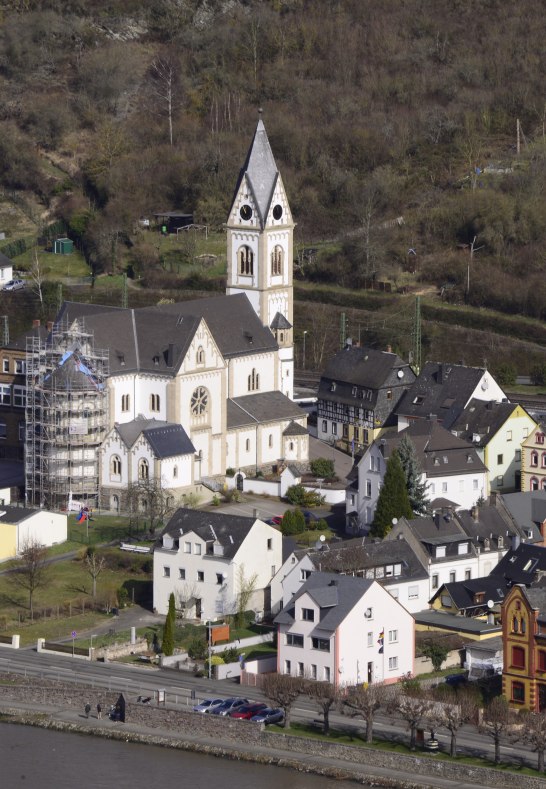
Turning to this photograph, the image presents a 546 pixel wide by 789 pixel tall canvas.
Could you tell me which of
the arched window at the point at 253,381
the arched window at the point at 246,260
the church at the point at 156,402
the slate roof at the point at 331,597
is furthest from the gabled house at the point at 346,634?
the arched window at the point at 246,260

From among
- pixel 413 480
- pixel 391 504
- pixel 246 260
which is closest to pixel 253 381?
pixel 246 260

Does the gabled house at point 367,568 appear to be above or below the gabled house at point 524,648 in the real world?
above

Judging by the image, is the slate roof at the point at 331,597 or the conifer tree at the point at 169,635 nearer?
the slate roof at the point at 331,597

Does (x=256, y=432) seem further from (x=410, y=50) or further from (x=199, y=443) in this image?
(x=410, y=50)

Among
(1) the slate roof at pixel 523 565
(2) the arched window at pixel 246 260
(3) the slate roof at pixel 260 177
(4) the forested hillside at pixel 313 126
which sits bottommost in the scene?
(1) the slate roof at pixel 523 565

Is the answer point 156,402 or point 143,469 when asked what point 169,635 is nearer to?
point 143,469

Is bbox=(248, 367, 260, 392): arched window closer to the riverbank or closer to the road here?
the road

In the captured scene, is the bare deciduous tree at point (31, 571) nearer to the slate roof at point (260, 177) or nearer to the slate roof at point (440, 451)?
the slate roof at point (440, 451)
